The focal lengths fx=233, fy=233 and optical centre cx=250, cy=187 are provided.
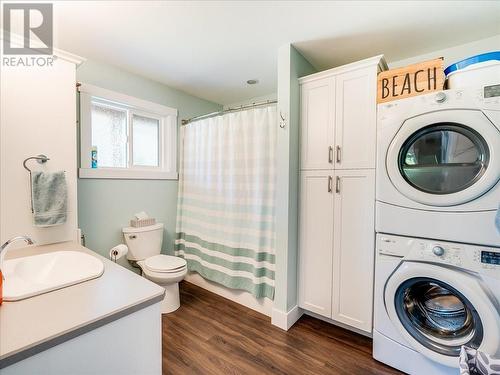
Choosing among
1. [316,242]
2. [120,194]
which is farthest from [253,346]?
[120,194]

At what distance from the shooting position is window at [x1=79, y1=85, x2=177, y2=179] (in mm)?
2061

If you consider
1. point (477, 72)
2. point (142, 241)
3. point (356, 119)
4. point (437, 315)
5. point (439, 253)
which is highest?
point (477, 72)

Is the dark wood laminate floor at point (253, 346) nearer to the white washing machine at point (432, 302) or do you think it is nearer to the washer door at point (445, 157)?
the white washing machine at point (432, 302)

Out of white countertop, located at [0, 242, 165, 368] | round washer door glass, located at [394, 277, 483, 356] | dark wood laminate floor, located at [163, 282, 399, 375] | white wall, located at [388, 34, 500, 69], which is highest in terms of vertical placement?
white wall, located at [388, 34, 500, 69]

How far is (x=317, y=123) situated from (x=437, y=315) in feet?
4.81

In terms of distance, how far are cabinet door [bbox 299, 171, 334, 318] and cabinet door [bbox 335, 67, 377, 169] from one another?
20 centimetres

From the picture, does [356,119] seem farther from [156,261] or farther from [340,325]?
[156,261]

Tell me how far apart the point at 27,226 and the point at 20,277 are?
0.43 meters

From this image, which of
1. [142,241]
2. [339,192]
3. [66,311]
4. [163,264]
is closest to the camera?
[66,311]

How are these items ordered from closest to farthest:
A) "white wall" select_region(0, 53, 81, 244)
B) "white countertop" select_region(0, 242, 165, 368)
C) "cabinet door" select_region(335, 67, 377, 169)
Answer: "white countertop" select_region(0, 242, 165, 368), "white wall" select_region(0, 53, 81, 244), "cabinet door" select_region(335, 67, 377, 169)

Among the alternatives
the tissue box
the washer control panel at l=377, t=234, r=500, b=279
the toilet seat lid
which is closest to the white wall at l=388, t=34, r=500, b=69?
the washer control panel at l=377, t=234, r=500, b=279

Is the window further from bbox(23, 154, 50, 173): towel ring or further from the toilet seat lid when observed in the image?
the toilet seat lid

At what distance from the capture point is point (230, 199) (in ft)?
7.48

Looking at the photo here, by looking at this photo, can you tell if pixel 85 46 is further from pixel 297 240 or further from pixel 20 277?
pixel 297 240
